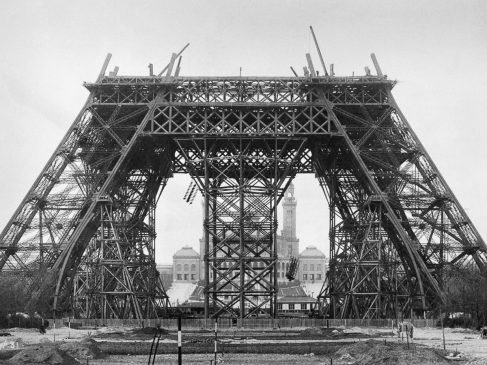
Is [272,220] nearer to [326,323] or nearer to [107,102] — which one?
[326,323]

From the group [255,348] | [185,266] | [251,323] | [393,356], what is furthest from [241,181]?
[185,266]

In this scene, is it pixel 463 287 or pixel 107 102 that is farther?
pixel 107 102

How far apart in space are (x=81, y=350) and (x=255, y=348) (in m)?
8.65

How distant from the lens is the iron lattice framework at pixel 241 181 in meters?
60.9

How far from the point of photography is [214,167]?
206 feet

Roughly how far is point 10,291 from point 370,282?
28.0 metres

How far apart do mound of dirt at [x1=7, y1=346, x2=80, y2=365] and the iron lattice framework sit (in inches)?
1079

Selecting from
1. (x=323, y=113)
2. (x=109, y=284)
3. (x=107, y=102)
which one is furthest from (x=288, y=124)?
(x=109, y=284)

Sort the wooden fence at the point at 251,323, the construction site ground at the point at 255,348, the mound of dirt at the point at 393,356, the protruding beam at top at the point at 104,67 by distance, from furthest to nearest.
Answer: the protruding beam at top at the point at 104,67 < the wooden fence at the point at 251,323 < the construction site ground at the point at 255,348 < the mound of dirt at the point at 393,356

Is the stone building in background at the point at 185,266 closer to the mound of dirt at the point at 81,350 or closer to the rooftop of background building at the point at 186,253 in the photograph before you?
the rooftop of background building at the point at 186,253

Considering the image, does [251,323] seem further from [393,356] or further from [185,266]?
[185,266]

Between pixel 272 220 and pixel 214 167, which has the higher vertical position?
pixel 214 167

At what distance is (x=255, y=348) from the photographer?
130 ft

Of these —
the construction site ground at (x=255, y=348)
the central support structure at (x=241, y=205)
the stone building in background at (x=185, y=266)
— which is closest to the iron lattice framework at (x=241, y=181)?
the central support structure at (x=241, y=205)
